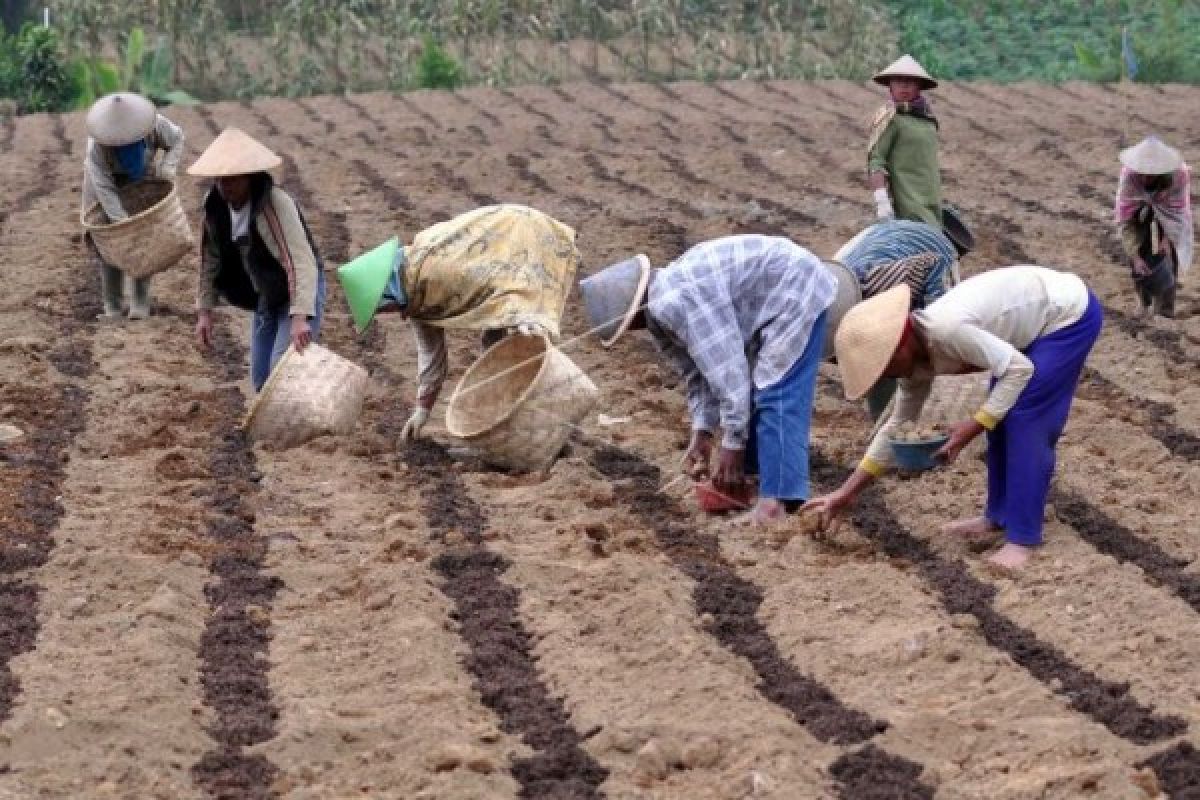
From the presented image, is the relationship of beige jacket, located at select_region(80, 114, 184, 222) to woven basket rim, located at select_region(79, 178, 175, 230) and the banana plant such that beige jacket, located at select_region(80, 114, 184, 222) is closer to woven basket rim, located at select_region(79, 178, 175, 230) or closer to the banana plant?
woven basket rim, located at select_region(79, 178, 175, 230)

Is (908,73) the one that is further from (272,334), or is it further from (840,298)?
(272,334)

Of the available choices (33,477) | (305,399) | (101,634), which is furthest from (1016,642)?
(33,477)

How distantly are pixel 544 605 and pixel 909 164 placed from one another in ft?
12.2

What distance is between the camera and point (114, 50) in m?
22.9

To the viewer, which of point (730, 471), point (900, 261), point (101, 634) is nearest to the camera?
point (101, 634)

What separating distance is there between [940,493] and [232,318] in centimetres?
445

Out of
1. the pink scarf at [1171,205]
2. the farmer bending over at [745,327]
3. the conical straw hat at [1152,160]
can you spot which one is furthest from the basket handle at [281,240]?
the pink scarf at [1171,205]

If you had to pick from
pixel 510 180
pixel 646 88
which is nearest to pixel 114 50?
pixel 646 88

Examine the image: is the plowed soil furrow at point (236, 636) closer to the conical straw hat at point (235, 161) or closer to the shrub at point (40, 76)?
the conical straw hat at point (235, 161)

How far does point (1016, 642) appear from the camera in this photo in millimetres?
5688

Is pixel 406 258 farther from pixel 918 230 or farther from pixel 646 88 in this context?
pixel 646 88

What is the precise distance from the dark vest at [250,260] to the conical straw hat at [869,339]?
96.9 inches

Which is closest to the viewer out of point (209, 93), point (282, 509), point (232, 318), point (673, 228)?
point (282, 509)

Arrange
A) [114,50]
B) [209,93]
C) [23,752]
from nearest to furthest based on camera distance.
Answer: [23,752]
[209,93]
[114,50]
